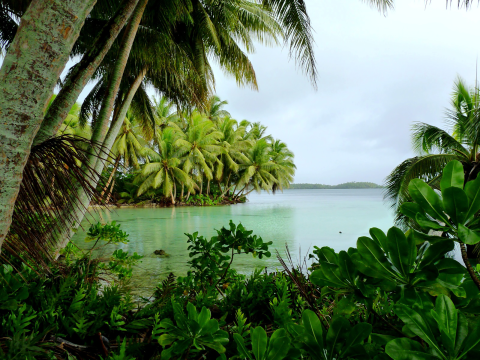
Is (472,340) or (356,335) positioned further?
(356,335)

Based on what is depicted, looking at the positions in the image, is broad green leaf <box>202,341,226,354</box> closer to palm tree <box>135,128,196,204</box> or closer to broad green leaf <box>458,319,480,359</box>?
broad green leaf <box>458,319,480,359</box>

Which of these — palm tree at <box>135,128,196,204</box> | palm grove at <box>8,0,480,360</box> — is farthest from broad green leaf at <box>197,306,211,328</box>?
palm tree at <box>135,128,196,204</box>

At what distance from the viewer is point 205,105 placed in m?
8.31

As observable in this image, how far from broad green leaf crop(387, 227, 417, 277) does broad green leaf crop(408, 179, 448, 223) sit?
0.07 m

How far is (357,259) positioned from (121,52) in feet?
14.0

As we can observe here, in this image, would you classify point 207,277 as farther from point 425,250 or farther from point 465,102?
point 465,102

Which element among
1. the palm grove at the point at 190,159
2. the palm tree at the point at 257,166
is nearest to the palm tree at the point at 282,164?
the palm grove at the point at 190,159

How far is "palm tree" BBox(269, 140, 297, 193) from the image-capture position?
3319 cm

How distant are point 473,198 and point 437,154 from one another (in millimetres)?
9125

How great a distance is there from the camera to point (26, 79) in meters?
1.06

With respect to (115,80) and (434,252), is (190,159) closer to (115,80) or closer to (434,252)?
(115,80)

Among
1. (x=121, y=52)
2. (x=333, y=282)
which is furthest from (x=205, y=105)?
(x=333, y=282)

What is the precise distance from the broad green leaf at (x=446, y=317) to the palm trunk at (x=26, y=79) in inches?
48.2

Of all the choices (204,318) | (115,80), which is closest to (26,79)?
(204,318)
